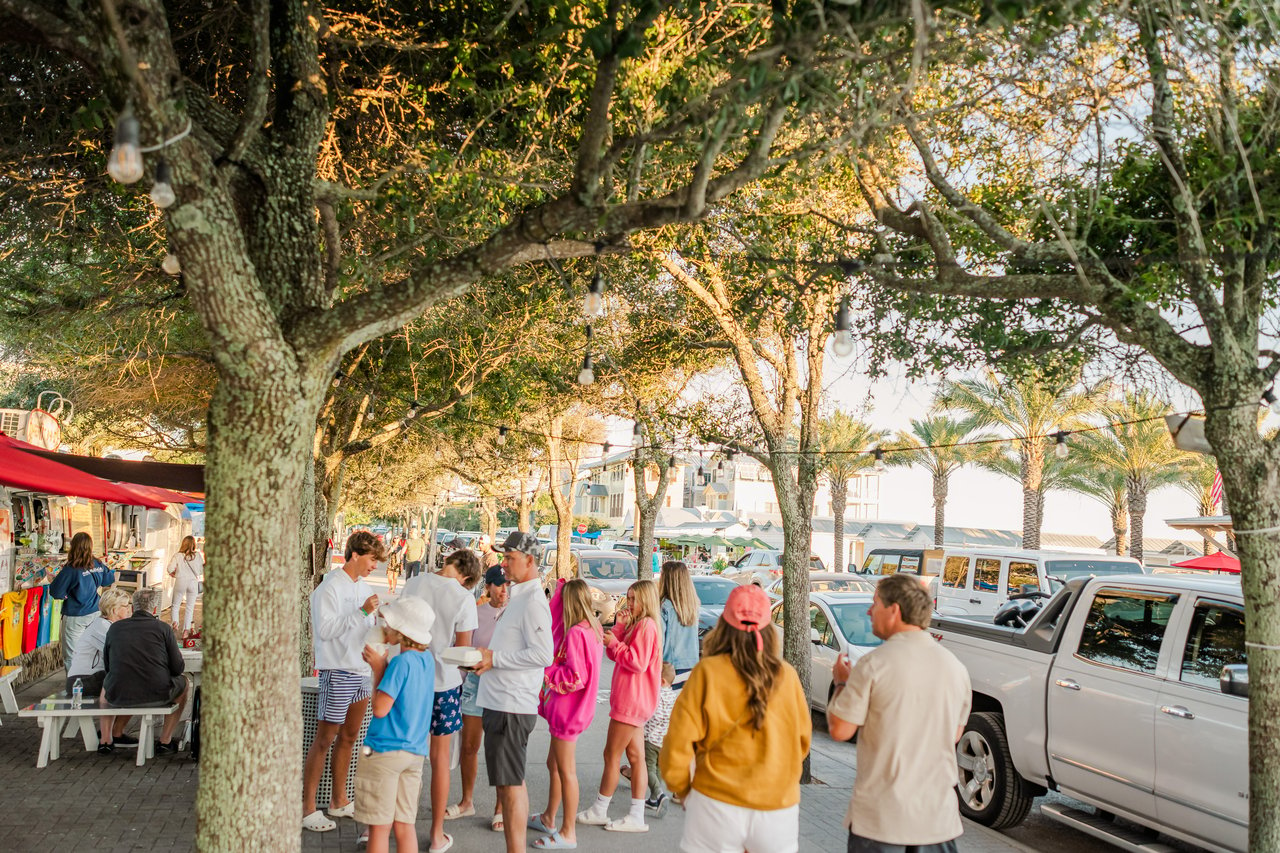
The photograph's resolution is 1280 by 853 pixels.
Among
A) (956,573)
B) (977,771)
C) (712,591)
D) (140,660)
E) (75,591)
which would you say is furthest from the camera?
(956,573)

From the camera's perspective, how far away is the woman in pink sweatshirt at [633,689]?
6719 mm

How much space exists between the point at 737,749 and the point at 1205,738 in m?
3.60

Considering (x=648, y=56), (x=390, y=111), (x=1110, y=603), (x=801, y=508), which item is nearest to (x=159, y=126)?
(x=648, y=56)

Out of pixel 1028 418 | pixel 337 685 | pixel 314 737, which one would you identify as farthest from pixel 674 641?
pixel 1028 418

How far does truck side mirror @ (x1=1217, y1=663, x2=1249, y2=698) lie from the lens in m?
5.65

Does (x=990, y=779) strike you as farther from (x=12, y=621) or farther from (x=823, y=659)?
(x=12, y=621)

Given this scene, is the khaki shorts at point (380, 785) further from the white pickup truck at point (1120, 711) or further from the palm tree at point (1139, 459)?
the palm tree at point (1139, 459)

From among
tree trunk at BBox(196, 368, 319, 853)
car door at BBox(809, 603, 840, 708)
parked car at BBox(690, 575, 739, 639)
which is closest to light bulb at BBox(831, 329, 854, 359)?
tree trunk at BBox(196, 368, 319, 853)

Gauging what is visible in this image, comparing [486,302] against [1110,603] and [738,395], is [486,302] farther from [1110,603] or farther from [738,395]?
[1110,603]

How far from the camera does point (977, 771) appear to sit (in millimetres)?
8062

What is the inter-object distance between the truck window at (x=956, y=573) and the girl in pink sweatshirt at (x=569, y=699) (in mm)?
16549

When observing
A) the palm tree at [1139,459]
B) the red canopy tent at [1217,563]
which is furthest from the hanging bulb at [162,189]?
the palm tree at [1139,459]

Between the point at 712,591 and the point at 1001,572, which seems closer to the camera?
the point at 712,591

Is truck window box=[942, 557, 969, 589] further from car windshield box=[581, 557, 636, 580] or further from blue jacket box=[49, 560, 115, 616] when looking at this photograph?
blue jacket box=[49, 560, 115, 616]
